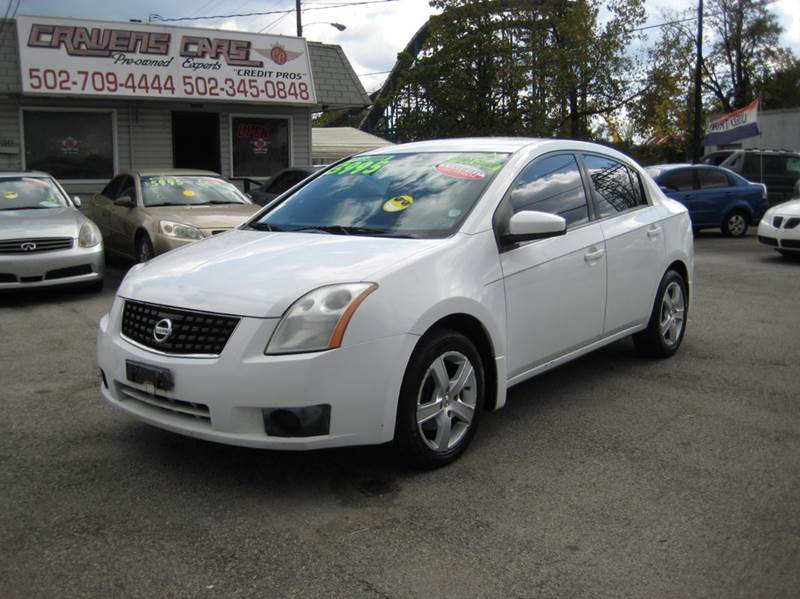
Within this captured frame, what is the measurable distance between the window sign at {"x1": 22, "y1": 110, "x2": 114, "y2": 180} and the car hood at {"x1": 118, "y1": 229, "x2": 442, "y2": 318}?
12.9m

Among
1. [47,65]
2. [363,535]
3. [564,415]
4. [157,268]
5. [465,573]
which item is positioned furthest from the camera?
[47,65]

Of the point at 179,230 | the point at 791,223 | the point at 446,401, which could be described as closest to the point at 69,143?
the point at 179,230

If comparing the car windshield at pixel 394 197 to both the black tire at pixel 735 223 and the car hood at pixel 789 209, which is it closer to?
the car hood at pixel 789 209

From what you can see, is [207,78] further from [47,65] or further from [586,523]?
[586,523]

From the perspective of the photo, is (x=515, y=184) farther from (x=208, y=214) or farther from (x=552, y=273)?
(x=208, y=214)

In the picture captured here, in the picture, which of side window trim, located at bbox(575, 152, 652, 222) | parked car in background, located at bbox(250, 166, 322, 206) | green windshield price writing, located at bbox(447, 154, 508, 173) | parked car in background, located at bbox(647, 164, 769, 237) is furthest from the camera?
parked car in background, located at bbox(647, 164, 769, 237)

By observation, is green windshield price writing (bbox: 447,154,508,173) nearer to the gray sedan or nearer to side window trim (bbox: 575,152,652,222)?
side window trim (bbox: 575,152,652,222)

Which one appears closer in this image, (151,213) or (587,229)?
(587,229)

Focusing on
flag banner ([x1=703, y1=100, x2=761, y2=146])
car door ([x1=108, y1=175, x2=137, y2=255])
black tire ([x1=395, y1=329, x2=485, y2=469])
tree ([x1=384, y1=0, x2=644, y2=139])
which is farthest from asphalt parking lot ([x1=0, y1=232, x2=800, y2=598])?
tree ([x1=384, y1=0, x2=644, y2=139])

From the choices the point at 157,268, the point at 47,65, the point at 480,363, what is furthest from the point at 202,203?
the point at 480,363

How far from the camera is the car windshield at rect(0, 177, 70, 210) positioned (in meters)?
9.98

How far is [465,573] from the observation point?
2971 mm

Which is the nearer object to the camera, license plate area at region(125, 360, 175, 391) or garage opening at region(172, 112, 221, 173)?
license plate area at region(125, 360, 175, 391)

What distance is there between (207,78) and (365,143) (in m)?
13.8
